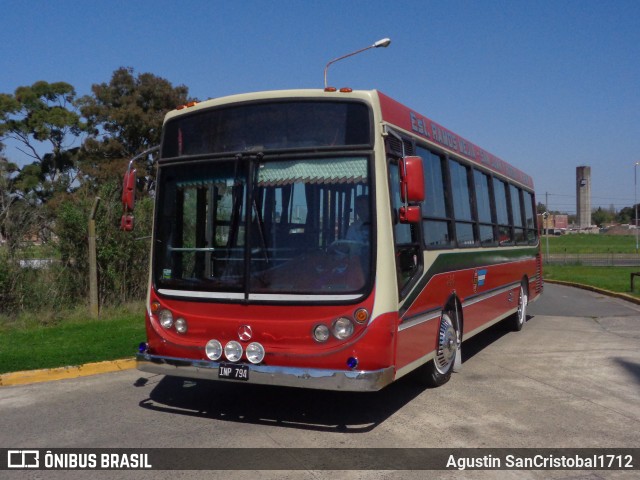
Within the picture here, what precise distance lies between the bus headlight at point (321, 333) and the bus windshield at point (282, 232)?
274 millimetres

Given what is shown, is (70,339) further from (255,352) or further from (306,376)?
(306,376)

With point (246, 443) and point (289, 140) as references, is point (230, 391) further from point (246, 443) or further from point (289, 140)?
point (289, 140)

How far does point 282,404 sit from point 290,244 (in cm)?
206

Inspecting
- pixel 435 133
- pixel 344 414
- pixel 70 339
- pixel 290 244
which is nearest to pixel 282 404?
pixel 344 414

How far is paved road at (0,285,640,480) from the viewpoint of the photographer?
589cm

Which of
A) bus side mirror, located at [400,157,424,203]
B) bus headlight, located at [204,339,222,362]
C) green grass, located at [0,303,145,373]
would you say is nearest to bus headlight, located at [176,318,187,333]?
bus headlight, located at [204,339,222,362]

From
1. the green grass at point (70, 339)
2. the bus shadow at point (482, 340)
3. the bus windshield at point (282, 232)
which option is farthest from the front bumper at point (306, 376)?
the bus shadow at point (482, 340)

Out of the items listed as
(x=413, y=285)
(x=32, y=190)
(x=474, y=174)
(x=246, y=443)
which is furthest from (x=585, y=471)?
(x=32, y=190)

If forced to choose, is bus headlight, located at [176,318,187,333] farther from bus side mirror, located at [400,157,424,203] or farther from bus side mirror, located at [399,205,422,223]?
bus side mirror, located at [400,157,424,203]

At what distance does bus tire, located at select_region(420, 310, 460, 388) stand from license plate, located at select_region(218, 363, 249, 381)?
2649mm

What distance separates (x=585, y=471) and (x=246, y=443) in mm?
2818

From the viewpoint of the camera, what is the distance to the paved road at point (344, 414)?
5.89m

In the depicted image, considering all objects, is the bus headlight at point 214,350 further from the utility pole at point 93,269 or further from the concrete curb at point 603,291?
the concrete curb at point 603,291

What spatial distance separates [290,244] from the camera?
620 cm
